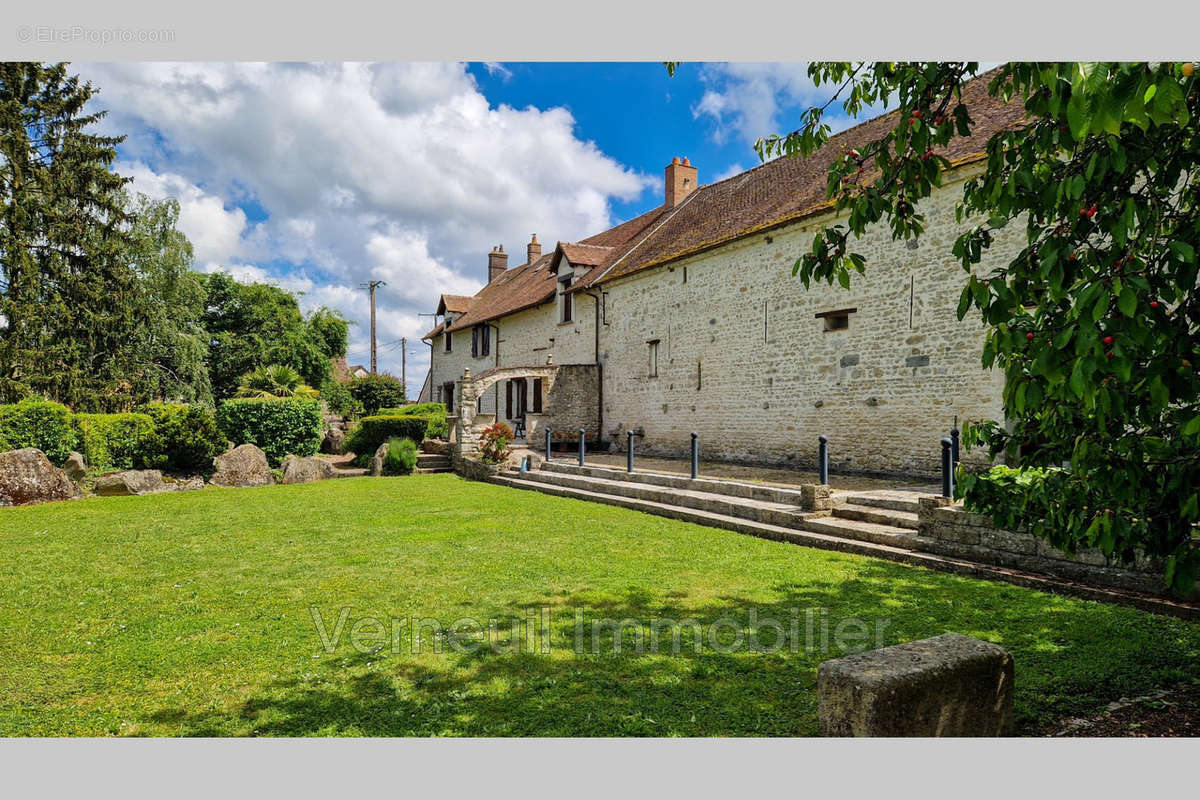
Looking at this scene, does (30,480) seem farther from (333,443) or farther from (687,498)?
(687,498)

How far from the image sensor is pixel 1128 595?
5414mm

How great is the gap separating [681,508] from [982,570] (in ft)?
16.5

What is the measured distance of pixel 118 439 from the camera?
16.5 m

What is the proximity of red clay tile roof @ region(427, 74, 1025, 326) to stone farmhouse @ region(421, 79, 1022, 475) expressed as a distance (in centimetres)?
7

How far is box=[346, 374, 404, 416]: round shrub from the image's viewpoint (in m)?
32.8

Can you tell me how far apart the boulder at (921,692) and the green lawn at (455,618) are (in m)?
0.52

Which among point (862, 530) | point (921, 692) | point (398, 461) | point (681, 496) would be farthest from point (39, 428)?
point (921, 692)

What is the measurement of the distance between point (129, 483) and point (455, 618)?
1291 centimetres

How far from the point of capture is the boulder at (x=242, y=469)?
16.4 m

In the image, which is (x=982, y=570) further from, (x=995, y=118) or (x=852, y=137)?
(x=852, y=137)

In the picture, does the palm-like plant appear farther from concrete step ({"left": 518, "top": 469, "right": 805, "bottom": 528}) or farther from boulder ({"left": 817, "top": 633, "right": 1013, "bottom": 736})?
boulder ({"left": 817, "top": 633, "right": 1013, "bottom": 736})

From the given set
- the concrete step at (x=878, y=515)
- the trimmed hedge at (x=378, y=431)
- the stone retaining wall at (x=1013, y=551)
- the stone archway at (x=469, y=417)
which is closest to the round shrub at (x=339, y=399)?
the trimmed hedge at (x=378, y=431)

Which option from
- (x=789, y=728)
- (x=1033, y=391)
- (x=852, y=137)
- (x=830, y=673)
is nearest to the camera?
(x=1033, y=391)

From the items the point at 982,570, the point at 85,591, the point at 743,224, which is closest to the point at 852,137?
the point at 743,224
